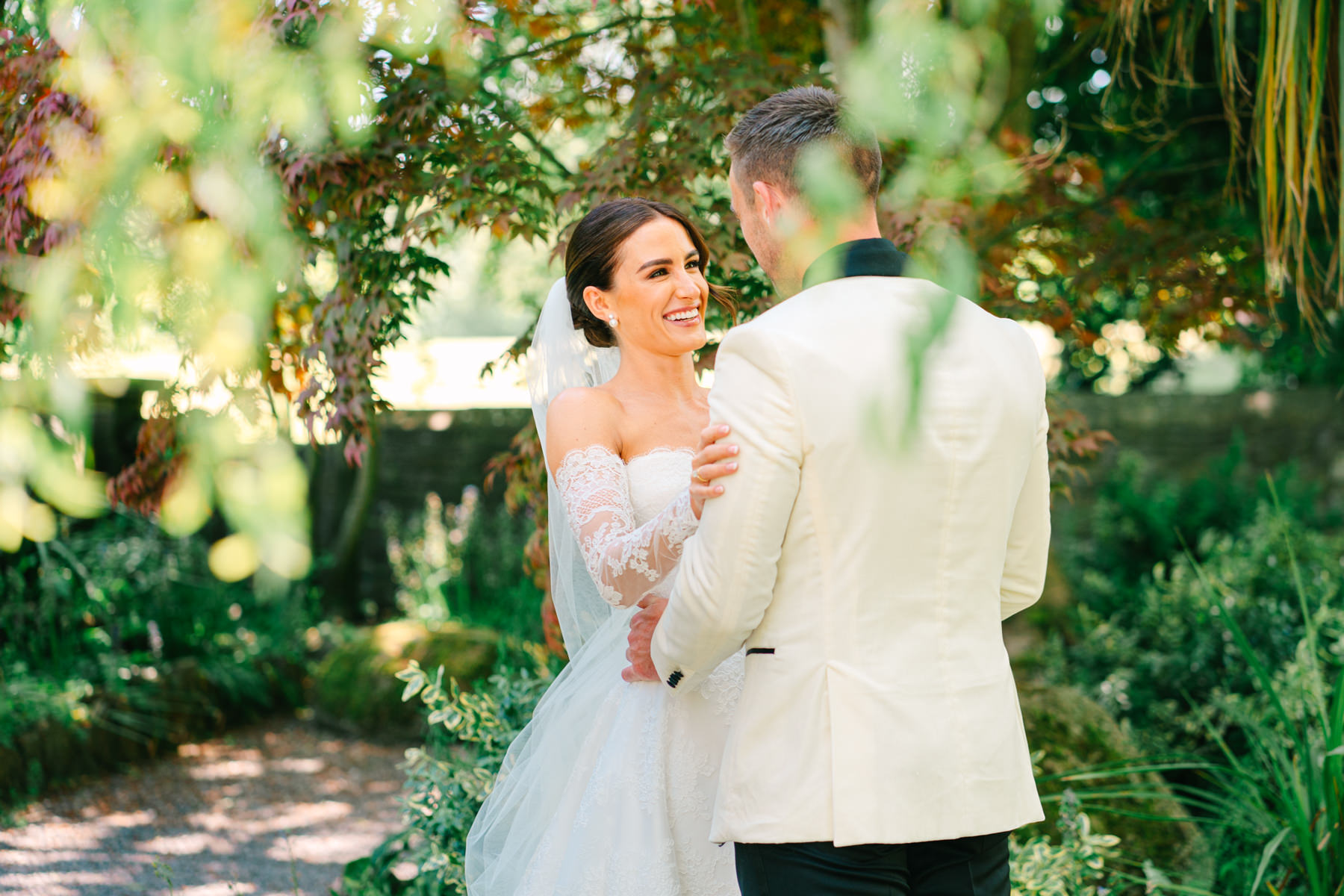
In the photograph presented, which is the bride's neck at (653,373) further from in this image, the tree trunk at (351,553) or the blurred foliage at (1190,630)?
the tree trunk at (351,553)

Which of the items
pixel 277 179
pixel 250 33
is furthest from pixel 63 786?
pixel 250 33

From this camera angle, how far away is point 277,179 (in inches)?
99.6

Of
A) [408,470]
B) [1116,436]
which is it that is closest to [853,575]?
[408,470]

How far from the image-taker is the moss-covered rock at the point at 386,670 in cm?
558

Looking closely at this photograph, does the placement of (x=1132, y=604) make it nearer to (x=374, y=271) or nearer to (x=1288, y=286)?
(x=1288, y=286)

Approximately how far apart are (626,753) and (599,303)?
37.1 inches

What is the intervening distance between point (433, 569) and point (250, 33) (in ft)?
17.3

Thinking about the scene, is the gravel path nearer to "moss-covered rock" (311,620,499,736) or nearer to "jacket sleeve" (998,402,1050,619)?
"moss-covered rock" (311,620,499,736)

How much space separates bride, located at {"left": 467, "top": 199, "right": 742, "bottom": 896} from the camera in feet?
6.42

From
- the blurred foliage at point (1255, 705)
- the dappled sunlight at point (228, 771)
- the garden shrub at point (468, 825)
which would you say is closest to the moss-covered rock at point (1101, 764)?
the blurred foliage at point (1255, 705)

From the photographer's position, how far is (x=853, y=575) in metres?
1.50

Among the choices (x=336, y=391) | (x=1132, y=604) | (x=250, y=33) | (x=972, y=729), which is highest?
(x=250, y=33)

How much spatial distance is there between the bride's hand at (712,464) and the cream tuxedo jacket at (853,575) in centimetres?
2

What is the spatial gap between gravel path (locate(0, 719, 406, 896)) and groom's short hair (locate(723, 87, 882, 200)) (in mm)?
2655
